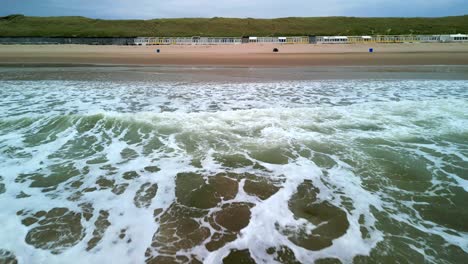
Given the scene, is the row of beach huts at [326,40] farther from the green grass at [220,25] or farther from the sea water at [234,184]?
the sea water at [234,184]

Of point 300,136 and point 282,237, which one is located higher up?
point 300,136

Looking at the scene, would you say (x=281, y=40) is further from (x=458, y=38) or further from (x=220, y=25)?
(x=220, y=25)

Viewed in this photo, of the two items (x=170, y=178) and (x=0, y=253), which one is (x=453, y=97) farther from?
(x=0, y=253)

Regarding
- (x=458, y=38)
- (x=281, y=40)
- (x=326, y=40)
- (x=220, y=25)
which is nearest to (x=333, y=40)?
(x=326, y=40)

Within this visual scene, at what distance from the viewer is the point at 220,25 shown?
290 ft

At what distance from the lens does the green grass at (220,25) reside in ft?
255

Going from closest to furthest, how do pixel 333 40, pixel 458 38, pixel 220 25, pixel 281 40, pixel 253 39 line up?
pixel 458 38
pixel 333 40
pixel 281 40
pixel 253 39
pixel 220 25

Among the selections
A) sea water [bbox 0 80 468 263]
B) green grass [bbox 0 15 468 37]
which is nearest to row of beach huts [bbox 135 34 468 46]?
green grass [bbox 0 15 468 37]

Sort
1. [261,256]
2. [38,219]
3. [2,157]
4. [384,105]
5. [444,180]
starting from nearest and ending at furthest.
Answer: [261,256], [38,219], [444,180], [2,157], [384,105]

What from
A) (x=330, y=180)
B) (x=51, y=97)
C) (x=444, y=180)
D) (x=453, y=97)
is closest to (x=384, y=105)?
(x=453, y=97)

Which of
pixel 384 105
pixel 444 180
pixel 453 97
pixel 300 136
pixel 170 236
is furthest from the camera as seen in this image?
pixel 453 97

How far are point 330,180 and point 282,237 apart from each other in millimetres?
1577

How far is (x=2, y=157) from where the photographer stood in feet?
16.2

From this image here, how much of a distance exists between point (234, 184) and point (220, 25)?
92.1 metres
